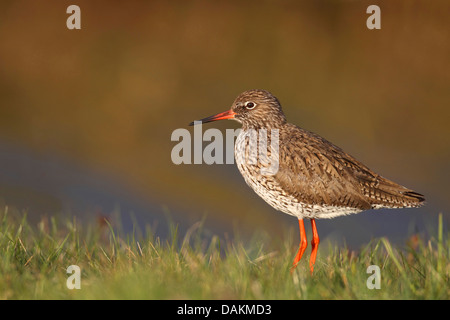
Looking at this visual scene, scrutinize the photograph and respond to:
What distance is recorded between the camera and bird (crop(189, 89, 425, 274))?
7375 mm

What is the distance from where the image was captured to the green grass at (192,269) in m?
5.28

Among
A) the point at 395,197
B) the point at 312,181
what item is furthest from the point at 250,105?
the point at 395,197

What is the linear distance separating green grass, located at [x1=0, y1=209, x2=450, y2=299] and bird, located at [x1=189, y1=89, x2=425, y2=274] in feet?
1.78

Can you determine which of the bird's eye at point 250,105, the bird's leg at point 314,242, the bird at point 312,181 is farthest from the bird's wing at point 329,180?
the bird's eye at point 250,105

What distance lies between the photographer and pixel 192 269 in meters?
6.04

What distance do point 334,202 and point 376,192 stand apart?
61cm

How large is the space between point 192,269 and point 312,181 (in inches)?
87.5

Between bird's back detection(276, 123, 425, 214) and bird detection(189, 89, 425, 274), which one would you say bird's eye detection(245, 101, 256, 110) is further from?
bird's back detection(276, 123, 425, 214)

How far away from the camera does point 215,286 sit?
533 centimetres

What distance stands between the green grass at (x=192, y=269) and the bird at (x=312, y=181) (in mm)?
542

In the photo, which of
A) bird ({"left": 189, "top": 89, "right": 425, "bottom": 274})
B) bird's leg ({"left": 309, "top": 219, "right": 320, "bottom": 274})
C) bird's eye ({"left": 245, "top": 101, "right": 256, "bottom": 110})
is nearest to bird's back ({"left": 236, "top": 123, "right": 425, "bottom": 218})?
bird ({"left": 189, "top": 89, "right": 425, "bottom": 274})

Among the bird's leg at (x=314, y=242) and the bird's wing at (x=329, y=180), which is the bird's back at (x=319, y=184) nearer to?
the bird's wing at (x=329, y=180)

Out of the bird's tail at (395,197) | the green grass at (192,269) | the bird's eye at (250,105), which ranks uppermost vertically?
the bird's eye at (250,105)

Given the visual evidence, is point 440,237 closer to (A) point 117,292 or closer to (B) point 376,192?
(B) point 376,192
